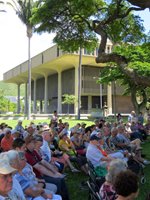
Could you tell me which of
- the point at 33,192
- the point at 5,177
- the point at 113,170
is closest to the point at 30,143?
the point at 33,192

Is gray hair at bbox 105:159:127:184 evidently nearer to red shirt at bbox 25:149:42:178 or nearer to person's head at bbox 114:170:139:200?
person's head at bbox 114:170:139:200

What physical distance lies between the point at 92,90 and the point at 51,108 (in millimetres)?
15008

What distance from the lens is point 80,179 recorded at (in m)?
8.55

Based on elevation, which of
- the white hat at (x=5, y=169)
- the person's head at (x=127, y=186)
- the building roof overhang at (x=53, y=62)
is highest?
the building roof overhang at (x=53, y=62)

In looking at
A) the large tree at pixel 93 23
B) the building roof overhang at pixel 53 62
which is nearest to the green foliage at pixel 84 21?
the large tree at pixel 93 23

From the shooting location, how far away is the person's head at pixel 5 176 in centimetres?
343

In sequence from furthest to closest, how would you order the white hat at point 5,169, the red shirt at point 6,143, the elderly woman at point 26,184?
the red shirt at point 6,143
the elderly woman at point 26,184
the white hat at point 5,169

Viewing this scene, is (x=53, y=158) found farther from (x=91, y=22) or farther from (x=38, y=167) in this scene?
(x=91, y=22)

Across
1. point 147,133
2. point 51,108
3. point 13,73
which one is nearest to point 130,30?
point 147,133

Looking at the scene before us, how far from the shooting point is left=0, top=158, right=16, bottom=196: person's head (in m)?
3.43

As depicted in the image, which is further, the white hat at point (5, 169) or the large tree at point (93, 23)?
the large tree at point (93, 23)

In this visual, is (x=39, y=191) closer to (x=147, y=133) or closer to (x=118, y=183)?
(x=118, y=183)

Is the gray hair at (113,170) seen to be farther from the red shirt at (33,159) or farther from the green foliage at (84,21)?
the green foliage at (84,21)

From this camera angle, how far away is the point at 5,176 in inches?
136
